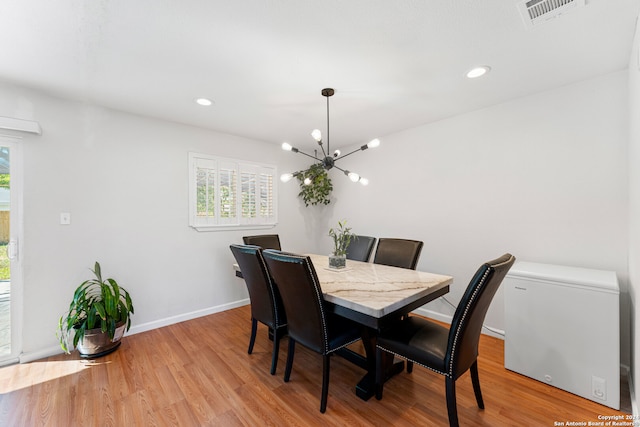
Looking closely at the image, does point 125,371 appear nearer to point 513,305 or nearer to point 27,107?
point 27,107

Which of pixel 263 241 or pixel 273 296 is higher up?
pixel 263 241

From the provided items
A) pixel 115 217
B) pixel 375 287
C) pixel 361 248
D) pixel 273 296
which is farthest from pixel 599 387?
pixel 115 217

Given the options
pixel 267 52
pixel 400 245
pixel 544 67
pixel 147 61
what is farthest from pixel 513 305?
pixel 147 61

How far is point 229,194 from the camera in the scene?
11.9 ft

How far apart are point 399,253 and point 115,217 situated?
302cm

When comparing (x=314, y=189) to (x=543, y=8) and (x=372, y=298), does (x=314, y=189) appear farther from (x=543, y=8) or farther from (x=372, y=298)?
(x=543, y=8)

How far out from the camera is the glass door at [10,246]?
231 cm

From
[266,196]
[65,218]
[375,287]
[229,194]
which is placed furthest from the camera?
[266,196]

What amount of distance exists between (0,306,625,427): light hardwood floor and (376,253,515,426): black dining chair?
0.94ft

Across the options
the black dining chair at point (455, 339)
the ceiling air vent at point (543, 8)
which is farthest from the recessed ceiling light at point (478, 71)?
the black dining chair at point (455, 339)

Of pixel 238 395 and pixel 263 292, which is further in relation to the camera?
pixel 263 292

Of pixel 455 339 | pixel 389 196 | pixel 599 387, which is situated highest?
pixel 389 196

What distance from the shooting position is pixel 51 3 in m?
1.39

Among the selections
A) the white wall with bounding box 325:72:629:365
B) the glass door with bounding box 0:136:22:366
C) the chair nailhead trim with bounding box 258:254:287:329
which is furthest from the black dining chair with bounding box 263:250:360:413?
the glass door with bounding box 0:136:22:366
